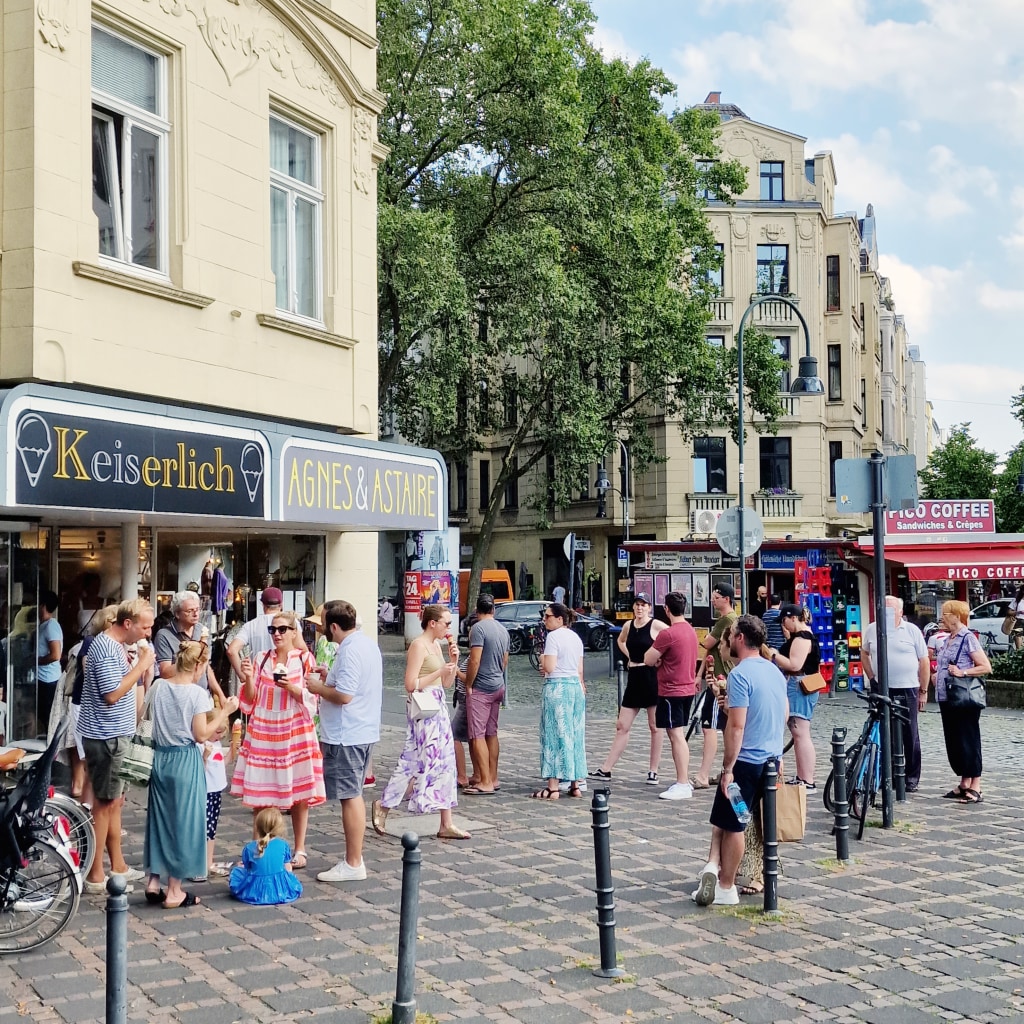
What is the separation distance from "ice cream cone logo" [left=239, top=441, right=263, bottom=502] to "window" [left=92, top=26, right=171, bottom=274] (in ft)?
5.76

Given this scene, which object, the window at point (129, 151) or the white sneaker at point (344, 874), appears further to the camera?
the window at point (129, 151)

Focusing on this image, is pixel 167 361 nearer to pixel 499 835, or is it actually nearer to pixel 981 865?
pixel 499 835

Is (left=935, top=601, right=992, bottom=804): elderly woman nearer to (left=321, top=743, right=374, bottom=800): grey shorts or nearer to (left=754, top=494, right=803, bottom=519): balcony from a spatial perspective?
(left=321, top=743, right=374, bottom=800): grey shorts

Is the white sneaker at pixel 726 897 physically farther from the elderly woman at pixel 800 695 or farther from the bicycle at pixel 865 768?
the elderly woman at pixel 800 695

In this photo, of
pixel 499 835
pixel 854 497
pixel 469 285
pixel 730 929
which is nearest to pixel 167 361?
pixel 499 835

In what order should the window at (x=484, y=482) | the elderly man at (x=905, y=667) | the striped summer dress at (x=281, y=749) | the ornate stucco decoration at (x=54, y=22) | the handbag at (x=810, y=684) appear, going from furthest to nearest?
the window at (x=484, y=482) < the elderly man at (x=905, y=667) < the handbag at (x=810, y=684) < the ornate stucco decoration at (x=54, y=22) < the striped summer dress at (x=281, y=749)

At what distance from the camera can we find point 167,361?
36.1 ft

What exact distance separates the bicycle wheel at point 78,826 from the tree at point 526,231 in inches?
705

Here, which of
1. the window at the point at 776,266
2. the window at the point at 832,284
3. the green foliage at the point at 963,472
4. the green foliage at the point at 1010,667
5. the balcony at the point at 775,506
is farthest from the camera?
the green foliage at the point at 963,472

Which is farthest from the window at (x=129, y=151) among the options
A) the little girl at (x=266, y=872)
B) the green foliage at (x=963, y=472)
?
the green foliage at (x=963, y=472)

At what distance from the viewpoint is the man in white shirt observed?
8203 millimetres

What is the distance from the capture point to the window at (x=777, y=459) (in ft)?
148

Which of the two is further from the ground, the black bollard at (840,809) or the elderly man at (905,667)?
the elderly man at (905,667)

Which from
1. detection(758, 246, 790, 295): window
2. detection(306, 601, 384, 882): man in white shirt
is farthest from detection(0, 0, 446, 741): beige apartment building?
detection(758, 246, 790, 295): window
